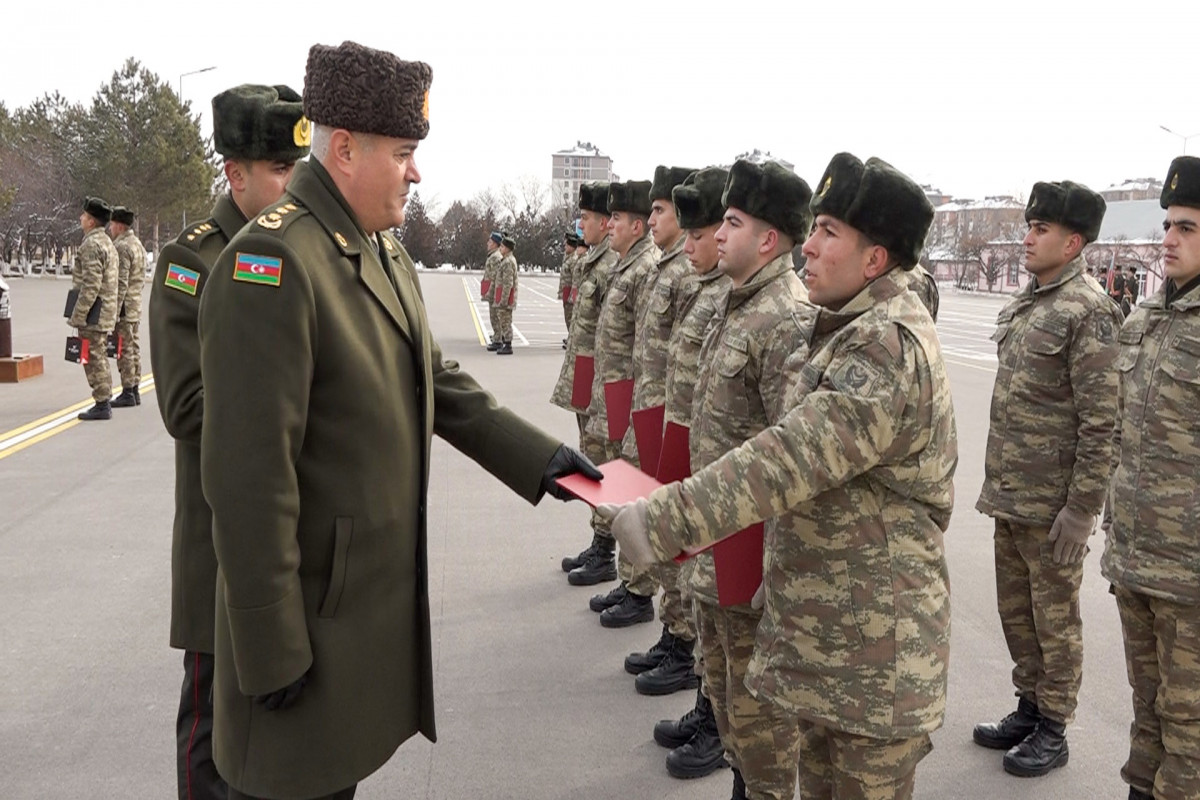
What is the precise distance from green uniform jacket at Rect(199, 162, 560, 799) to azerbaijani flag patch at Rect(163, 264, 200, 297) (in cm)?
66

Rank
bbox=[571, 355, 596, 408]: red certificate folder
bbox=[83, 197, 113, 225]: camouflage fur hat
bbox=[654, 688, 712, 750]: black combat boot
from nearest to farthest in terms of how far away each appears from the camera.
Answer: bbox=[654, 688, 712, 750]: black combat boot, bbox=[571, 355, 596, 408]: red certificate folder, bbox=[83, 197, 113, 225]: camouflage fur hat

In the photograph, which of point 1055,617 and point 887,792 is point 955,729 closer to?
point 1055,617

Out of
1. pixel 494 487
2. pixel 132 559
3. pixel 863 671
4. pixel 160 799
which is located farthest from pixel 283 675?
pixel 494 487

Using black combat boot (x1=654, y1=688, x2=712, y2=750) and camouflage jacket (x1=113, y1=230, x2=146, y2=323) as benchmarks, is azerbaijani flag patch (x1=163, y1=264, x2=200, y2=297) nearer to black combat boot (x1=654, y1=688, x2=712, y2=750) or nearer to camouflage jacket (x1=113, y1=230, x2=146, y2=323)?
black combat boot (x1=654, y1=688, x2=712, y2=750)

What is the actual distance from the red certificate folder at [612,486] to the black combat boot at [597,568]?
337 centimetres

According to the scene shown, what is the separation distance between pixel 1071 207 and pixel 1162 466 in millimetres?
1318

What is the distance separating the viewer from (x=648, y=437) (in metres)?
3.33

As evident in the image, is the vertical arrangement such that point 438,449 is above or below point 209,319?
below

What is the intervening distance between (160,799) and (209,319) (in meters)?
2.37

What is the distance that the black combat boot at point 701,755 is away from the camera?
3.92m

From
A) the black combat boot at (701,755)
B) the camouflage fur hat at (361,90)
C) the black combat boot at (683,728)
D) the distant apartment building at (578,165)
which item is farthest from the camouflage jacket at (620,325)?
the distant apartment building at (578,165)

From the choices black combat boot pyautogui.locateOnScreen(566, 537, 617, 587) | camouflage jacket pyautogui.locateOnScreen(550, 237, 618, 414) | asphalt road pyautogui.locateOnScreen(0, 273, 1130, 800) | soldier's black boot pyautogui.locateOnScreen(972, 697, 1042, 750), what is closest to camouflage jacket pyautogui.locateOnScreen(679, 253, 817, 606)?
asphalt road pyautogui.locateOnScreen(0, 273, 1130, 800)

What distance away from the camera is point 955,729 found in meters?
4.29

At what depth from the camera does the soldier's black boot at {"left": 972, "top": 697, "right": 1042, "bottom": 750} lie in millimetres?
4129
